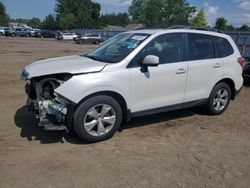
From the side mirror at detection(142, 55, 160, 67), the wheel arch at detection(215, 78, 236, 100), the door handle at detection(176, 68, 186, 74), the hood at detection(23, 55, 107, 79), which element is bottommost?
the wheel arch at detection(215, 78, 236, 100)

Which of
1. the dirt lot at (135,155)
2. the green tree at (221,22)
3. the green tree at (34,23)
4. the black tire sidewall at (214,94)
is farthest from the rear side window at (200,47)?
the green tree at (34,23)

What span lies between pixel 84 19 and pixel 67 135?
8831 centimetres

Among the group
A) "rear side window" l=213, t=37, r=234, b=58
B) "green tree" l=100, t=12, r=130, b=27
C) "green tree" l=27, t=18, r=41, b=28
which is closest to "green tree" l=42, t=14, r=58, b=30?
"green tree" l=27, t=18, r=41, b=28

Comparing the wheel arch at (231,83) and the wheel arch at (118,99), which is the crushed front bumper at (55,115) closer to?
the wheel arch at (118,99)

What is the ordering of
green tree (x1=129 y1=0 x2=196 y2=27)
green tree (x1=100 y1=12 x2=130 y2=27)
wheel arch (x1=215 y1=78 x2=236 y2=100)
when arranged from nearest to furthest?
wheel arch (x1=215 y1=78 x2=236 y2=100) → green tree (x1=129 y1=0 x2=196 y2=27) → green tree (x1=100 y1=12 x2=130 y2=27)

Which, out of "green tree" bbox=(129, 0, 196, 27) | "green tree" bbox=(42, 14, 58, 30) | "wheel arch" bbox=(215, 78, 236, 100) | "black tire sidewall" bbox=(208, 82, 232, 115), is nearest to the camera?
"black tire sidewall" bbox=(208, 82, 232, 115)

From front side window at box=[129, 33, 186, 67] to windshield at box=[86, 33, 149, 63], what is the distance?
18 cm

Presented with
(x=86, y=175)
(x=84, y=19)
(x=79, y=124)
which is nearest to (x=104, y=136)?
(x=79, y=124)

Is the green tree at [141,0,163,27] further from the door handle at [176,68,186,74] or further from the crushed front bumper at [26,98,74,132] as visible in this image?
the crushed front bumper at [26,98,74,132]

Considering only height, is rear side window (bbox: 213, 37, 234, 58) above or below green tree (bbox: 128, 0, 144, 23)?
below

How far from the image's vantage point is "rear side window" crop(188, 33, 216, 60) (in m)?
5.91

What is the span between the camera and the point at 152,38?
17.7 ft

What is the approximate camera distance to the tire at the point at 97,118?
4680mm

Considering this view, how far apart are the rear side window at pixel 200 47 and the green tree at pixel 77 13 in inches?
3248
